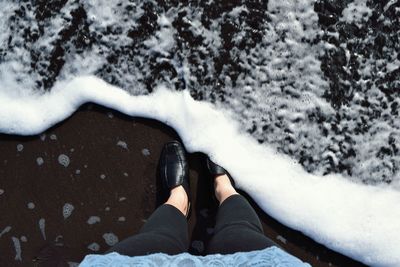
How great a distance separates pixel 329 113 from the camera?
1516mm

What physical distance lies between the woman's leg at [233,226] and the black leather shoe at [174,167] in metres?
0.12

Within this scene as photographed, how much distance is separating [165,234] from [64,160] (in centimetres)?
55

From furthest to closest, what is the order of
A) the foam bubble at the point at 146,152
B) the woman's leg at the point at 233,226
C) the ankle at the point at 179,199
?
the foam bubble at the point at 146,152 < the ankle at the point at 179,199 < the woman's leg at the point at 233,226

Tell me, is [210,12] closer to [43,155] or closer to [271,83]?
[271,83]

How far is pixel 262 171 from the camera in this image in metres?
1.52

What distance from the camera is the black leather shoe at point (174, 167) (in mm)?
1488

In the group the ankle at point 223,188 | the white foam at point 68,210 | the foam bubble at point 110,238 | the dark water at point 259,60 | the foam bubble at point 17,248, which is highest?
the dark water at point 259,60

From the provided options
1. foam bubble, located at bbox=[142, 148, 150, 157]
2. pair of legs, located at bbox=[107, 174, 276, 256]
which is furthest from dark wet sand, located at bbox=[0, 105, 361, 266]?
pair of legs, located at bbox=[107, 174, 276, 256]

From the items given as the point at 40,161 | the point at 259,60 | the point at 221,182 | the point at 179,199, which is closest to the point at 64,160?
the point at 40,161

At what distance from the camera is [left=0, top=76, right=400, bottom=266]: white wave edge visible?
1.48 meters

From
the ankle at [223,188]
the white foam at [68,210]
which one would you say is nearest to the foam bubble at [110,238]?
the white foam at [68,210]

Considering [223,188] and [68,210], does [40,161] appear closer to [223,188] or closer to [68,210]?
[68,210]

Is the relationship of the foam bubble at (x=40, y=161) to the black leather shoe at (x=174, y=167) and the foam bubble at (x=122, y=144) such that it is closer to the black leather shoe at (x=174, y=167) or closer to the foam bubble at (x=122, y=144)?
the foam bubble at (x=122, y=144)

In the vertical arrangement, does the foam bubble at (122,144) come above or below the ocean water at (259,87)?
below
